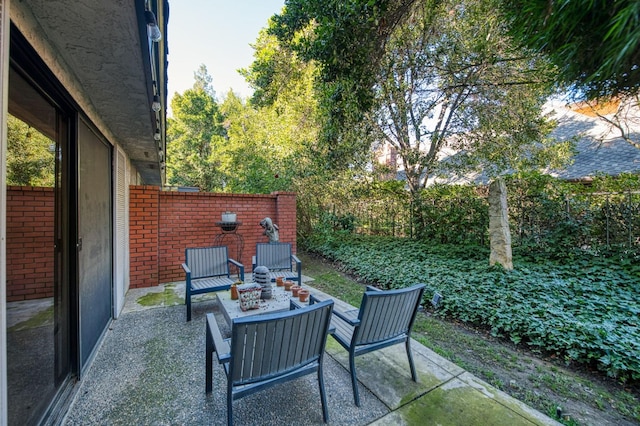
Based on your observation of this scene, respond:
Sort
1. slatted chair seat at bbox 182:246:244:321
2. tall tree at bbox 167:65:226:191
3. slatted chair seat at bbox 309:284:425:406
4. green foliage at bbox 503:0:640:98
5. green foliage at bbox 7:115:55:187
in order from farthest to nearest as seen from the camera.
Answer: tall tree at bbox 167:65:226:191 → slatted chair seat at bbox 182:246:244:321 → slatted chair seat at bbox 309:284:425:406 → green foliage at bbox 7:115:55:187 → green foliage at bbox 503:0:640:98

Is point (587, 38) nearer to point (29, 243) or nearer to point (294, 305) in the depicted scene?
point (294, 305)

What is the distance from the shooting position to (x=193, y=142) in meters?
16.1

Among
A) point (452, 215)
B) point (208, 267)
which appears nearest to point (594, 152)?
Result: point (452, 215)

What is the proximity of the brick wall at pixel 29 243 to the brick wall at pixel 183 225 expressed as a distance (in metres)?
3.05

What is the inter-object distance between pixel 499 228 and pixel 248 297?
13.1 feet

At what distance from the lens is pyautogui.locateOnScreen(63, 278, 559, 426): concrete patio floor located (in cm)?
181

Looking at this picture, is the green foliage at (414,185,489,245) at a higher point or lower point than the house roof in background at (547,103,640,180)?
lower

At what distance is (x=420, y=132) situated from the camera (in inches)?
252

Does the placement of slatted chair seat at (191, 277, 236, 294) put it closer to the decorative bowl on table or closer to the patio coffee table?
the patio coffee table

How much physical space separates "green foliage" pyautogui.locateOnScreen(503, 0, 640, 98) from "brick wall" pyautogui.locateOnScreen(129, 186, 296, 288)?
5.33m

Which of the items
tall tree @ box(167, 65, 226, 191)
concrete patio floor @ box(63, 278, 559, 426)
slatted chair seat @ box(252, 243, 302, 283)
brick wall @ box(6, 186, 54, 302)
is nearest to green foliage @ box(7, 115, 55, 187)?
brick wall @ box(6, 186, 54, 302)

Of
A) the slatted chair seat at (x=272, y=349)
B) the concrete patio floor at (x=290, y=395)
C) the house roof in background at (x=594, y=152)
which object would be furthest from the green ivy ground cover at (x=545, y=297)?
the house roof in background at (x=594, y=152)

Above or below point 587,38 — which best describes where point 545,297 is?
below

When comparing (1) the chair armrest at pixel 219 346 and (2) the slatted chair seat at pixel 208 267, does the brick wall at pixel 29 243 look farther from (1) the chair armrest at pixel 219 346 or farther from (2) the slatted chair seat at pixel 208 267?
(2) the slatted chair seat at pixel 208 267
